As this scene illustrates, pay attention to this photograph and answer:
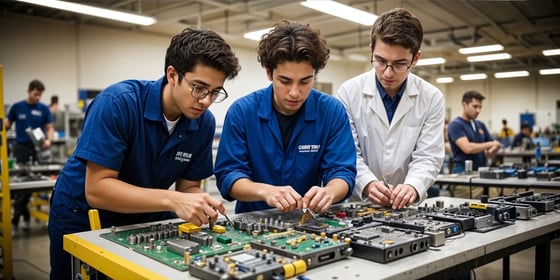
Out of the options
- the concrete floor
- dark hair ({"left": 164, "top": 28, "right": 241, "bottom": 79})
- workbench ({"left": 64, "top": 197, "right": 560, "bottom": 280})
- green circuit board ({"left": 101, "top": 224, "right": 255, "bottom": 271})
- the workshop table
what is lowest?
the concrete floor

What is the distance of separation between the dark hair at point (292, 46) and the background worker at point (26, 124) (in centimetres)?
434

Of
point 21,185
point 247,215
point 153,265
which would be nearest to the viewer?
point 153,265

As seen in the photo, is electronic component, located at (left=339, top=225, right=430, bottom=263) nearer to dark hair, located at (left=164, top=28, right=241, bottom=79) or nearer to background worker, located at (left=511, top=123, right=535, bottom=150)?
dark hair, located at (left=164, top=28, right=241, bottom=79)

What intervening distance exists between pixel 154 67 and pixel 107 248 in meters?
8.23

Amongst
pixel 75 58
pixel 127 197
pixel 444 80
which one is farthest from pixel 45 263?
pixel 444 80

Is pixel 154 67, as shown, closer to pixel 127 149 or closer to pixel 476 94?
pixel 476 94

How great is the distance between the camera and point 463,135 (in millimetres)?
4602

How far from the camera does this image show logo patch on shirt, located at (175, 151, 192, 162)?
1533 mm

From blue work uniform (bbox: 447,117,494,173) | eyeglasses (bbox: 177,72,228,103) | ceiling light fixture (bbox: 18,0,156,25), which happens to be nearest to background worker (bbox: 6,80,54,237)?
ceiling light fixture (bbox: 18,0,156,25)

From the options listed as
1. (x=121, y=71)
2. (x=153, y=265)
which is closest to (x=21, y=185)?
(x=153, y=265)

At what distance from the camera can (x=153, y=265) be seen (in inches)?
37.1

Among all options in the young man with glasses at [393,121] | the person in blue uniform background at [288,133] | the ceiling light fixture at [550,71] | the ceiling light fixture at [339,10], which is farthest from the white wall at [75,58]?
the ceiling light fixture at [550,71]

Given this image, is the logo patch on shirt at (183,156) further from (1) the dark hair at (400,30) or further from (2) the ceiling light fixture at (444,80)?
(2) the ceiling light fixture at (444,80)

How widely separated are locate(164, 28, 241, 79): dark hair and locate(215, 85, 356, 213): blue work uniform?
230mm
